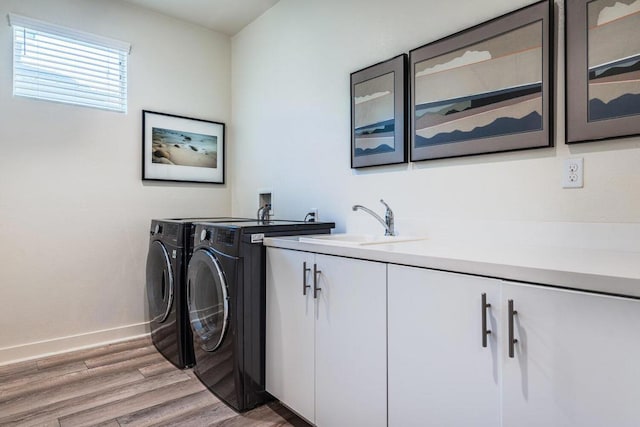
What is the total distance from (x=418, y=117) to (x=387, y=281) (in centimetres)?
98

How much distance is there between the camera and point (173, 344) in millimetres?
2518

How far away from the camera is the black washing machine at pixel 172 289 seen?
2416 millimetres

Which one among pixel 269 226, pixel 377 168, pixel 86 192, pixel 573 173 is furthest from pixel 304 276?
pixel 86 192

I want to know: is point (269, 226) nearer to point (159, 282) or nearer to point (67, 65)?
point (159, 282)

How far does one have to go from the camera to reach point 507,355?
3.32 ft

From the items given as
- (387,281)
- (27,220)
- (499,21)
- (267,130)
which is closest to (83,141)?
(27,220)

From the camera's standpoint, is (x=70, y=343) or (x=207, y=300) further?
(x=70, y=343)

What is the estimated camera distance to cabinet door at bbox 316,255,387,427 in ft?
4.50

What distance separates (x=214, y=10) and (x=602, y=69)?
9.33ft

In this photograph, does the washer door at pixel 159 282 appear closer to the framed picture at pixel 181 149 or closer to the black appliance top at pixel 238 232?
the black appliance top at pixel 238 232

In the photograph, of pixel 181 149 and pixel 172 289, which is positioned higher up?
pixel 181 149

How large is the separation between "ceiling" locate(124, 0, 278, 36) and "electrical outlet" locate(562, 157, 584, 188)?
250 cm

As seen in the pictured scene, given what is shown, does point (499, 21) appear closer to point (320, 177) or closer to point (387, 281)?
point (387, 281)

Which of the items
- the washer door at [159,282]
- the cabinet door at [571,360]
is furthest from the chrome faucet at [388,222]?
the washer door at [159,282]
